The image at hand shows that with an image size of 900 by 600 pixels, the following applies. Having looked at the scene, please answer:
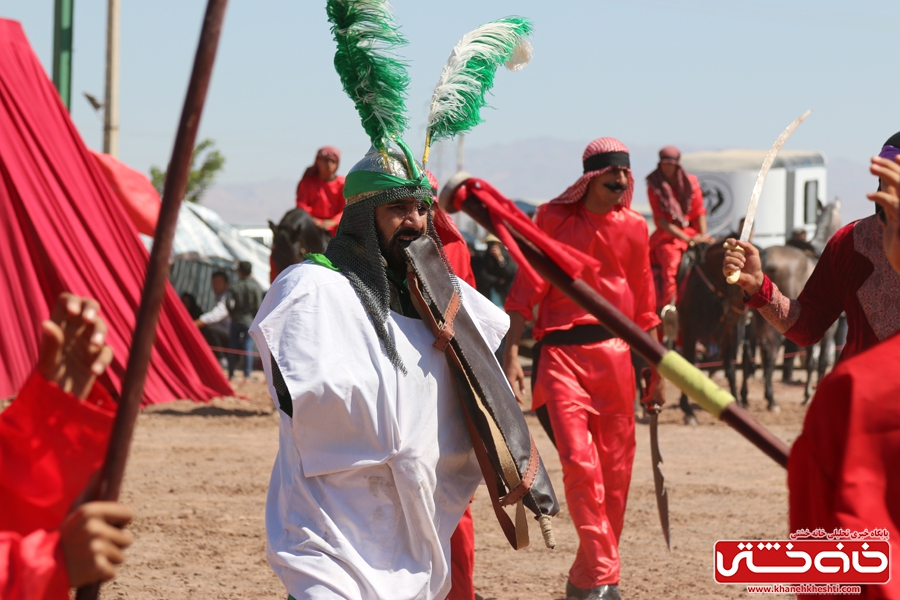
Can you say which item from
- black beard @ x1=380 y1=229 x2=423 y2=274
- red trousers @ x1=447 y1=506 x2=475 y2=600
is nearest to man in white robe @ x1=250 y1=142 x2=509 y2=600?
black beard @ x1=380 y1=229 x2=423 y2=274

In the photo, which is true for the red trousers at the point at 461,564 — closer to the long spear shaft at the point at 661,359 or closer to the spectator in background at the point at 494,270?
the long spear shaft at the point at 661,359

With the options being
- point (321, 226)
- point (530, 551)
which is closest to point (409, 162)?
point (530, 551)

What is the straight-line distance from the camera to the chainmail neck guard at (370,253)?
351cm

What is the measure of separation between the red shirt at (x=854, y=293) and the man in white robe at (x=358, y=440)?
1.24 metres

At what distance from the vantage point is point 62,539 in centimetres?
184

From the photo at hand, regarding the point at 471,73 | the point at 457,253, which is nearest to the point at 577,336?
the point at 457,253

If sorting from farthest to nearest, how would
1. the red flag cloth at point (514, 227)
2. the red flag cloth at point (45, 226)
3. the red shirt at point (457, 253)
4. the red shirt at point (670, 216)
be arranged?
the red shirt at point (670, 216) → the red flag cloth at point (45, 226) → the red shirt at point (457, 253) → the red flag cloth at point (514, 227)

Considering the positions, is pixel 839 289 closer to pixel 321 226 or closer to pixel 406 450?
pixel 406 450

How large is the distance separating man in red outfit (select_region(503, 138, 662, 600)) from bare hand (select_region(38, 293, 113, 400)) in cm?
364

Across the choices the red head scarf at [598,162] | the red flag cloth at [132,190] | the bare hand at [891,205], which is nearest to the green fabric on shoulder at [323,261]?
the bare hand at [891,205]

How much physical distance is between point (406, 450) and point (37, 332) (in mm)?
5620

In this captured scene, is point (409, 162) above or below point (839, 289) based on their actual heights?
above

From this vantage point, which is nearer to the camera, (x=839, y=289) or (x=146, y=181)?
(x=839, y=289)

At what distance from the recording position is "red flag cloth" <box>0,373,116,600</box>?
1.99 meters
